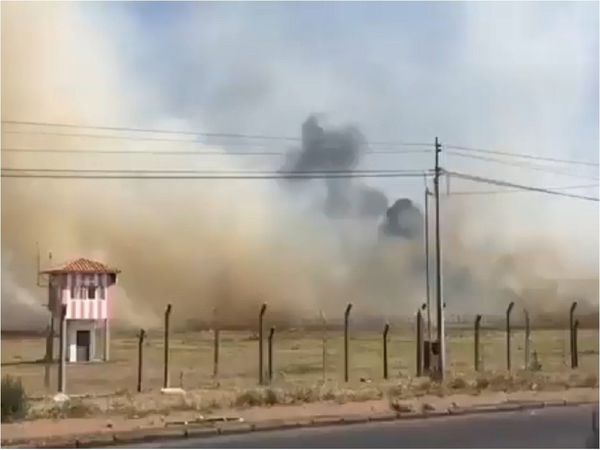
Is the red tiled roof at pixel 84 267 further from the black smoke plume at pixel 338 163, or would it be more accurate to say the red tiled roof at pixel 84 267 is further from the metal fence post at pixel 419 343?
the metal fence post at pixel 419 343

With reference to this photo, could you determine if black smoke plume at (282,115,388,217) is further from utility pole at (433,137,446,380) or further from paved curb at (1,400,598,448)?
paved curb at (1,400,598,448)

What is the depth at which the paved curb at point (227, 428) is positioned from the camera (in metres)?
6.65

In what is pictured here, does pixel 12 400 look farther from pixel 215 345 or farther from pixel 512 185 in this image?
pixel 512 185

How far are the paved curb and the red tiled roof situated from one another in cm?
107

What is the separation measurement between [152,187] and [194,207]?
0.31 metres

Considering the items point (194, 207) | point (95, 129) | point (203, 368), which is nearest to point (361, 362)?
point (203, 368)

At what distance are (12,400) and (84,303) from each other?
2.64ft

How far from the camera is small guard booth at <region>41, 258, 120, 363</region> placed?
706cm

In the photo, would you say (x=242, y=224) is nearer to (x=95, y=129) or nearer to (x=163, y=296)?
(x=163, y=296)

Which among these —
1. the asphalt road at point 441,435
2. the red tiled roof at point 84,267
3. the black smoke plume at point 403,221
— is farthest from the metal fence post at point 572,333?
the red tiled roof at point 84,267

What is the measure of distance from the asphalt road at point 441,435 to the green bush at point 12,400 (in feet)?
2.83

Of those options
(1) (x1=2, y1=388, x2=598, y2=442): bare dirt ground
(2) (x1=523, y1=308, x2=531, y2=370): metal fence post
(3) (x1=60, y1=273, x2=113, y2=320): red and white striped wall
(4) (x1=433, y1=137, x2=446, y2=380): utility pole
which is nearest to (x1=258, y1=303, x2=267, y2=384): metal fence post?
(1) (x1=2, y1=388, x2=598, y2=442): bare dirt ground

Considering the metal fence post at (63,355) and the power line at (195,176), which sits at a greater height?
the power line at (195,176)

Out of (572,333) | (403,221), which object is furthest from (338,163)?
(572,333)
